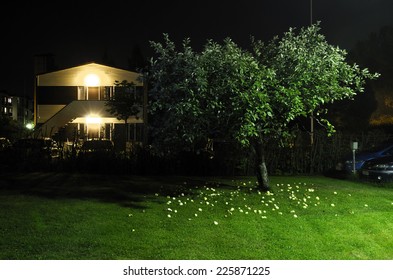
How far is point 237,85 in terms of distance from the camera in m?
10.4

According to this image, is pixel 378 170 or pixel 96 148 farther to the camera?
pixel 96 148

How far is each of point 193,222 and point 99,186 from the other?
5110 mm

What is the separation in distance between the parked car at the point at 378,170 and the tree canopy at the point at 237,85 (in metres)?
4.70

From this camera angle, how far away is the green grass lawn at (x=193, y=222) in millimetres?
7176

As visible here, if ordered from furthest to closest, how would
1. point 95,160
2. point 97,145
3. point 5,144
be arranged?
point 5,144 < point 97,145 < point 95,160

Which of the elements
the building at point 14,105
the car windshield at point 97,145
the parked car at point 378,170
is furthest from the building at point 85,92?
the building at point 14,105

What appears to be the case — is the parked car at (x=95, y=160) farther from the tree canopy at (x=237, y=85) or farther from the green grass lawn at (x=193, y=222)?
the tree canopy at (x=237, y=85)

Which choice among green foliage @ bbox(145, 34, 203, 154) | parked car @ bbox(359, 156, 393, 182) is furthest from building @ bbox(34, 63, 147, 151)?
green foliage @ bbox(145, 34, 203, 154)

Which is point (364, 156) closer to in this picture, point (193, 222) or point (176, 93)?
point (176, 93)

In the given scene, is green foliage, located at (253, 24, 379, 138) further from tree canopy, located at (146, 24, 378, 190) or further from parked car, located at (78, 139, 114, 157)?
parked car, located at (78, 139, 114, 157)

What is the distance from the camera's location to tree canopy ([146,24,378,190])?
33.5 ft

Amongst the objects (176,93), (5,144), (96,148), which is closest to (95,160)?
(96,148)

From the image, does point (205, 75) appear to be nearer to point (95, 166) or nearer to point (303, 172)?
point (95, 166)

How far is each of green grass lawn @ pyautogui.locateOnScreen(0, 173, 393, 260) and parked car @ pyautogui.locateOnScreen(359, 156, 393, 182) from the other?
1.79m
